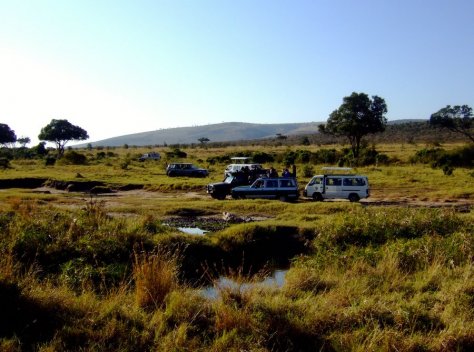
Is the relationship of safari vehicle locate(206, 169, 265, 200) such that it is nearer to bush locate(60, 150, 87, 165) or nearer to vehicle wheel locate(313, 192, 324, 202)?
vehicle wheel locate(313, 192, 324, 202)

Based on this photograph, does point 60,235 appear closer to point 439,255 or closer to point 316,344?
point 316,344

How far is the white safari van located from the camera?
87.9ft

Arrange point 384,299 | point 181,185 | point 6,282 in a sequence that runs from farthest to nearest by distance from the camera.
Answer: point 181,185
point 384,299
point 6,282

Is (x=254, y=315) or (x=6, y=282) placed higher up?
(x=6, y=282)

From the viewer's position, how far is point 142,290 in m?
7.33

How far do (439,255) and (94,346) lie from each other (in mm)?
6932

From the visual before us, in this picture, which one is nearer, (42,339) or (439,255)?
(42,339)

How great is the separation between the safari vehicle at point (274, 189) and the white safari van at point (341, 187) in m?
1.40

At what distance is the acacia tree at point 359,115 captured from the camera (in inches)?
2411

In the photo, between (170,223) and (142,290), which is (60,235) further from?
(170,223)

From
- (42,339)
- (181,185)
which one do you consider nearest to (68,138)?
(181,185)

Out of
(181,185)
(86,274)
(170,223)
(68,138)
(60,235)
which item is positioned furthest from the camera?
(68,138)

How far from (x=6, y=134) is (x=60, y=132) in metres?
14.3

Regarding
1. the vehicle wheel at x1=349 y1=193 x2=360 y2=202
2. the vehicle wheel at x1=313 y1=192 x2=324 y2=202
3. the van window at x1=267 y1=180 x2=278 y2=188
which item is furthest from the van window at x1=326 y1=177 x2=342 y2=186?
the van window at x1=267 y1=180 x2=278 y2=188
